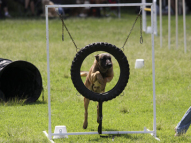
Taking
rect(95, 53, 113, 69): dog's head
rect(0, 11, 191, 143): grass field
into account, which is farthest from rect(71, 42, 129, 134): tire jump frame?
rect(0, 11, 191, 143): grass field

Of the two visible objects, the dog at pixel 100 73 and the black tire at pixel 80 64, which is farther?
the dog at pixel 100 73

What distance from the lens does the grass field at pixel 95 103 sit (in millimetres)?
7234

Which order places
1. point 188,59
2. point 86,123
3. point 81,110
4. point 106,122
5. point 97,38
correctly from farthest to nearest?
1. point 97,38
2. point 188,59
3. point 81,110
4. point 106,122
5. point 86,123

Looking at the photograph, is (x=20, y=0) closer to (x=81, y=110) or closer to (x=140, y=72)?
(x=140, y=72)

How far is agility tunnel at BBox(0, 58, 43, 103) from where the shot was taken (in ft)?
29.7

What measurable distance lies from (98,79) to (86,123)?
970mm

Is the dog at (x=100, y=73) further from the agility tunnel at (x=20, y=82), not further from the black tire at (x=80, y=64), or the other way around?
the agility tunnel at (x=20, y=82)

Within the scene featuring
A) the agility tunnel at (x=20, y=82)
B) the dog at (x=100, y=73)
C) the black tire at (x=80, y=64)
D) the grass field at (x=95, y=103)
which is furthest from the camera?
the agility tunnel at (x=20, y=82)

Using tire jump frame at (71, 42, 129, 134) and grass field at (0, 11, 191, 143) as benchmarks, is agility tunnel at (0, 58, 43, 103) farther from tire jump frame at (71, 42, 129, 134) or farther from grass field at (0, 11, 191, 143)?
tire jump frame at (71, 42, 129, 134)

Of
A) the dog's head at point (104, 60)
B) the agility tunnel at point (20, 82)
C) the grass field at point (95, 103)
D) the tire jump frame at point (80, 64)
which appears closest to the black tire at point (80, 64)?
the tire jump frame at point (80, 64)

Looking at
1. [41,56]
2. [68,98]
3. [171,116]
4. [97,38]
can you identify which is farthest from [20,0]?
[171,116]

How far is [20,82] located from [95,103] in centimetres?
182

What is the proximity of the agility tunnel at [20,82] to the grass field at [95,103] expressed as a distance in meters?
0.27

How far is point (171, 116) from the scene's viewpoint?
823 centimetres
